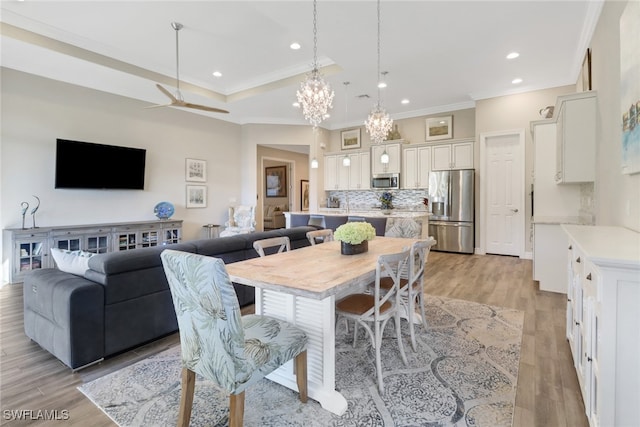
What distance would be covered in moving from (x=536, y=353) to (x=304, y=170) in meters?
9.17

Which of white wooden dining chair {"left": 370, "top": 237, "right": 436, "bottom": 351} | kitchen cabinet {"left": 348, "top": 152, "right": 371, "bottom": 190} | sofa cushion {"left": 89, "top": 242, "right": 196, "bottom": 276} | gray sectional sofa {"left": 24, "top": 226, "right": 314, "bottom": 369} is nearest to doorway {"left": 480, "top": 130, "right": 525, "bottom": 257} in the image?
kitchen cabinet {"left": 348, "top": 152, "right": 371, "bottom": 190}

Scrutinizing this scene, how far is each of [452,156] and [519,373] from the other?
17.4 feet

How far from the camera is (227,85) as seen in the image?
20.0 ft

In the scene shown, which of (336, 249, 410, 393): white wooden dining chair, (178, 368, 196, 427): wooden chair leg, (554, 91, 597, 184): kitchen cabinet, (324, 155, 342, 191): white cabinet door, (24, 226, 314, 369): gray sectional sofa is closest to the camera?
(178, 368, 196, 427): wooden chair leg

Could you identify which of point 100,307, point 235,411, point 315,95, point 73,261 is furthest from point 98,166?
point 235,411

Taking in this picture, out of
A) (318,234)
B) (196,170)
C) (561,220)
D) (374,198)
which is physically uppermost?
(196,170)

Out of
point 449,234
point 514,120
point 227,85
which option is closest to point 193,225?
point 227,85

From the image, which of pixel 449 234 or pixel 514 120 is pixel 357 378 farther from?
pixel 514 120

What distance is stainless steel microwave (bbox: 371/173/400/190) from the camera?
291 inches

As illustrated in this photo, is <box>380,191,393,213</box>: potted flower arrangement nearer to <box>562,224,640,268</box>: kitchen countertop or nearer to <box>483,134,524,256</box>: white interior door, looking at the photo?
<box>483,134,524,256</box>: white interior door

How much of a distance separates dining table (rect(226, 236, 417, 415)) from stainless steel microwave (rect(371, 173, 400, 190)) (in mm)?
5542

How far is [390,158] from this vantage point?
7.42 metres

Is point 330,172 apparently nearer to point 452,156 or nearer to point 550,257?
point 452,156

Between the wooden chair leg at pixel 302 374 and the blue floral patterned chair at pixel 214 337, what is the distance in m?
0.19
